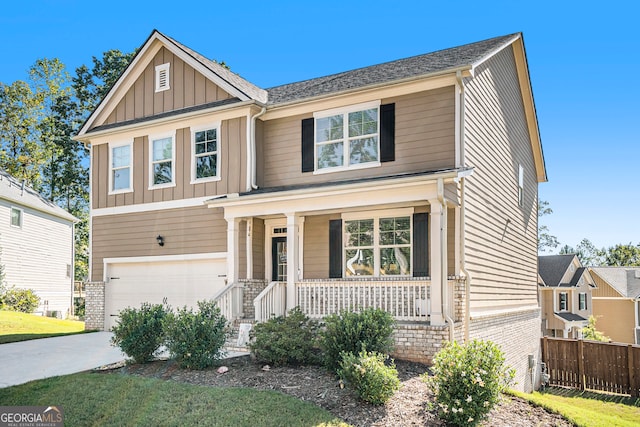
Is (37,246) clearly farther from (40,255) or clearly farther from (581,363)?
(581,363)

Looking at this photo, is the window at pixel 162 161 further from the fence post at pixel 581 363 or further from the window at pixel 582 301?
the window at pixel 582 301

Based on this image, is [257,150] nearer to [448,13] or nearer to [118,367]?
[118,367]

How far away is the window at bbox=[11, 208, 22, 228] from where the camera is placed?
26406 mm

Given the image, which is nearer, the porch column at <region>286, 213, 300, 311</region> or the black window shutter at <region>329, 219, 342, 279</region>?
the porch column at <region>286, 213, 300, 311</region>

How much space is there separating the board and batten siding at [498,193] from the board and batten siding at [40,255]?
20661mm

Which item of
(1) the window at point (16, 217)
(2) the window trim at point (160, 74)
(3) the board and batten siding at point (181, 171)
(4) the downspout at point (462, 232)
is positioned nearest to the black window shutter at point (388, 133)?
(4) the downspout at point (462, 232)

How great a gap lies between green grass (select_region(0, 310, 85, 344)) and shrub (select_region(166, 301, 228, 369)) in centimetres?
621

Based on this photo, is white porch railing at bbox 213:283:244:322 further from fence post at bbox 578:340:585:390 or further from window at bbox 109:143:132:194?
fence post at bbox 578:340:585:390

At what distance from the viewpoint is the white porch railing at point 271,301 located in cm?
1269

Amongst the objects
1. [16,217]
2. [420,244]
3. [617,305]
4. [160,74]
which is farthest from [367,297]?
[617,305]

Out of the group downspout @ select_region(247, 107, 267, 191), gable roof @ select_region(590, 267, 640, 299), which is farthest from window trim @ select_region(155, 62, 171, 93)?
gable roof @ select_region(590, 267, 640, 299)

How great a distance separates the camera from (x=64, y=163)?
35000 mm

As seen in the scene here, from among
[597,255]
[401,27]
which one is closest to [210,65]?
[401,27]

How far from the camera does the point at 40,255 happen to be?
28.5m
